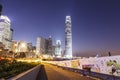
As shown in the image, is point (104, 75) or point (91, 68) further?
point (91, 68)

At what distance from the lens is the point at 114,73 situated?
62.7 ft

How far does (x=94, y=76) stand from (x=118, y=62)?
777cm

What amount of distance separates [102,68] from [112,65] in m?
3.11

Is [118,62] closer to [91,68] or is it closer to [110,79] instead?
[110,79]

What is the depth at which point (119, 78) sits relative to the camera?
1783 centimetres

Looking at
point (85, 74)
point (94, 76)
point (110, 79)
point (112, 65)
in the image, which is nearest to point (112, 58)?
point (112, 65)

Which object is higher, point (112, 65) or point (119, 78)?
point (112, 65)

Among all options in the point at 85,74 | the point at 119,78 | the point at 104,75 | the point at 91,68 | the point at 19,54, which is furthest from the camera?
the point at 19,54

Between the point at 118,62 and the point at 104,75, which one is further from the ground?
the point at 118,62

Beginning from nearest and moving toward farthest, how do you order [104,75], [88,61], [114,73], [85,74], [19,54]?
[114,73]
[104,75]
[88,61]
[85,74]
[19,54]

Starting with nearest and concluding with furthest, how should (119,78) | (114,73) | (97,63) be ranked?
(119,78) < (114,73) < (97,63)

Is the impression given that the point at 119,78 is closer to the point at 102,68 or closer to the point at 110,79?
the point at 110,79

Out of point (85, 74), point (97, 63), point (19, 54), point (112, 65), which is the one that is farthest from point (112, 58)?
point (19, 54)

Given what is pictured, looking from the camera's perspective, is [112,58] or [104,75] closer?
[112,58]
